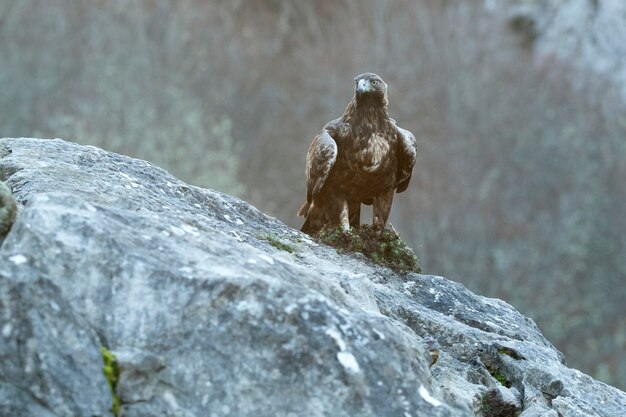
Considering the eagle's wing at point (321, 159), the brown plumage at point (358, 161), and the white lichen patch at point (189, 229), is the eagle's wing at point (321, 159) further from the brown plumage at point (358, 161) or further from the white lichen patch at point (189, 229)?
the white lichen patch at point (189, 229)

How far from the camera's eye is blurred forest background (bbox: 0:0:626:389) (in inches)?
1448

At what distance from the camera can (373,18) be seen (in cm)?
4722

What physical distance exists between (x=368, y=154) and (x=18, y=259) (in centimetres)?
425

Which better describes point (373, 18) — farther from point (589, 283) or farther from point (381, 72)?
point (589, 283)

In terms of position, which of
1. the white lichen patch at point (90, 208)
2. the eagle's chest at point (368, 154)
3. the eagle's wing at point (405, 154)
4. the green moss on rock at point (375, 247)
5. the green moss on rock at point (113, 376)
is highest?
the eagle's wing at point (405, 154)

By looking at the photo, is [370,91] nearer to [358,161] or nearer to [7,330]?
[358,161]

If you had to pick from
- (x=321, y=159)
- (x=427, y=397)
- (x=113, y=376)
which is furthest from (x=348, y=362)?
(x=321, y=159)

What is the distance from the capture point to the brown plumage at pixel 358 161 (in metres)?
8.88

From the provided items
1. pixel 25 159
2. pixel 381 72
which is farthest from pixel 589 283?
pixel 25 159

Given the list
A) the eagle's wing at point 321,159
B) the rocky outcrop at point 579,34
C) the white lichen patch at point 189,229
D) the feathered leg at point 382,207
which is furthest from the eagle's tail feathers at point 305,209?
the rocky outcrop at point 579,34

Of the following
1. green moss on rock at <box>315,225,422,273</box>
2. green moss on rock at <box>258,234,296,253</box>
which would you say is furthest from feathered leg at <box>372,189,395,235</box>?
green moss on rock at <box>258,234,296,253</box>

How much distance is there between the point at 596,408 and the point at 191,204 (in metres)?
2.23

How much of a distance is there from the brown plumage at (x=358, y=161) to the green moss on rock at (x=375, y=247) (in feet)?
3.12

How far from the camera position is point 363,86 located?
9.03 meters
